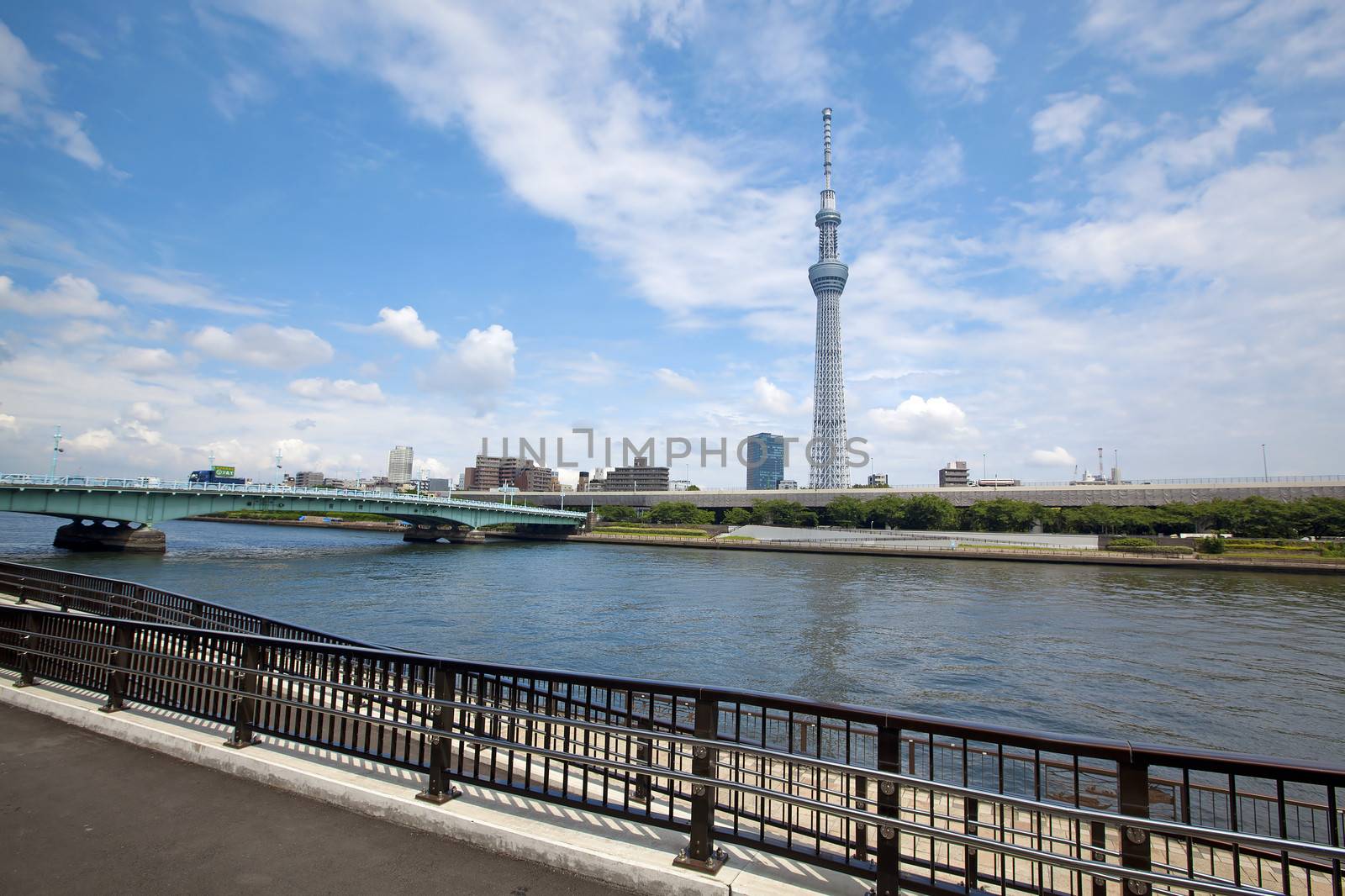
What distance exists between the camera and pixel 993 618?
35.3 m

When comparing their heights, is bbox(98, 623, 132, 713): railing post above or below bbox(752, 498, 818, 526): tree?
above

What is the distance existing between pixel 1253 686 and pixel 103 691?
1154 inches

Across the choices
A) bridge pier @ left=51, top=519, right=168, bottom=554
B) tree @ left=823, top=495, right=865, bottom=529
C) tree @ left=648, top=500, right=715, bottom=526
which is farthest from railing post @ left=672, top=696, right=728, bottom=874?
tree @ left=648, top=500, right=715, bottom=526

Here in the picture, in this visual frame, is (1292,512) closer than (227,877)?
No

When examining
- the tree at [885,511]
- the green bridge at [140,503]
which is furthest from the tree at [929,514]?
the green bridge at [140,503]

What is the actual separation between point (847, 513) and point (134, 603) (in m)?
103

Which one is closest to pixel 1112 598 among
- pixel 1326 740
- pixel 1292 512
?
pixel 1326 740

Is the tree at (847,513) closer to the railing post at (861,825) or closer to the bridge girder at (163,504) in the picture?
the bridge girder at (163,504)

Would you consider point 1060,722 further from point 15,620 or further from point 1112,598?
point 1112,598

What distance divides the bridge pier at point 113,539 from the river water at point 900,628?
3.03 metres

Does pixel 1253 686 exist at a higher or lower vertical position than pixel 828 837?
lower

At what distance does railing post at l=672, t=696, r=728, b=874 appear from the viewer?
4648 millimetres

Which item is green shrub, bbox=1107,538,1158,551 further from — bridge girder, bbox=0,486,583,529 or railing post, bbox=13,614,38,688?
railing post, bbox=13,614,38,688

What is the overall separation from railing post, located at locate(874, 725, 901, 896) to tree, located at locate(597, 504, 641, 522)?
117036 mm
